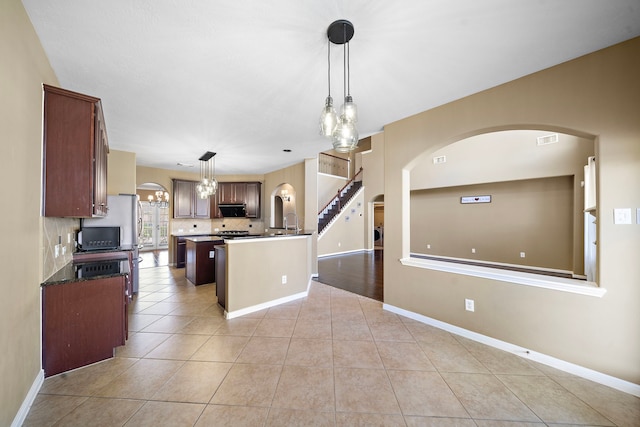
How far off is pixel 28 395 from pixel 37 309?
1.94 ft

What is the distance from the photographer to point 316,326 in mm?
2898

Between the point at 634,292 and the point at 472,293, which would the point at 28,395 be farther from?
the point at 634,292

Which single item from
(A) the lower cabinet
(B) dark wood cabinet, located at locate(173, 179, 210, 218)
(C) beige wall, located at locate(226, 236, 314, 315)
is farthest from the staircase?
(A) the lower cabinet

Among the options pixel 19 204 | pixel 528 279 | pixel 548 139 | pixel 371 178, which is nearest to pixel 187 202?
pixel 19 204

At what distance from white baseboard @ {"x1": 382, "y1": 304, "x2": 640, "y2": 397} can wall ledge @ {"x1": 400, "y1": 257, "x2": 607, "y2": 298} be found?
0.65 m

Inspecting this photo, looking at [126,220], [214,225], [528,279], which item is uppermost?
[126,220]

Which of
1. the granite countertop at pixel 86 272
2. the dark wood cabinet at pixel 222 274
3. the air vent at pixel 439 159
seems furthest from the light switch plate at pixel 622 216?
the air vent at pixel 439 159

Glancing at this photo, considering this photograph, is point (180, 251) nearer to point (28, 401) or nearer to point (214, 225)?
point (214, 225)

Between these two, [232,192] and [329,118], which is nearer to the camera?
[329,118]

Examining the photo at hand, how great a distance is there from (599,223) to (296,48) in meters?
2.96

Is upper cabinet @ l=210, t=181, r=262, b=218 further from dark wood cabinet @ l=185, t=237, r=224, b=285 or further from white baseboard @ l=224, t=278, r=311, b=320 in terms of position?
white baseboard @ l=224, t=278, r=311, b=320

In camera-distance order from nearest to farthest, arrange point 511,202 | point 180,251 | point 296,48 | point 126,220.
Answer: point 296,48, point 126,220, point 511,202, point 180,251

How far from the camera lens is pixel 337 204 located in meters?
9.10

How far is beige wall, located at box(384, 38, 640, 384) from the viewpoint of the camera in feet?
5.98
